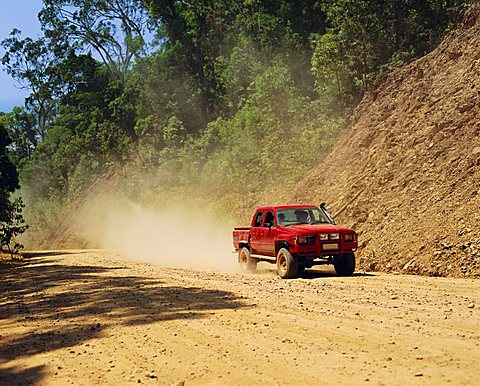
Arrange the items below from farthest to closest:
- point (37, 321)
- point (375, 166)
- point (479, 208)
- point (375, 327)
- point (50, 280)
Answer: point (375, 166), point (50, 280), point (479, 208), point (37, 321), point (375, 327)

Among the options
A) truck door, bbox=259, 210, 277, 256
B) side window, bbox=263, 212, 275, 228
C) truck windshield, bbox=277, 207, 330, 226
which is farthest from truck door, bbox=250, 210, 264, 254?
truck windshield, bbox=277, 207, 330, 226

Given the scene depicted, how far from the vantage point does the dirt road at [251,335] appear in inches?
236

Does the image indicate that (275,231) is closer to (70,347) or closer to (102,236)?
(70,347)

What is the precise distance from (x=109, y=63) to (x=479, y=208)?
203 ft

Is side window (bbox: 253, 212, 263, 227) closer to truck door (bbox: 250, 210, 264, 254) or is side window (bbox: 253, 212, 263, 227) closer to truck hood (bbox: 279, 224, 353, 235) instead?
truck door (bbox: 250, 210, 264, 254)

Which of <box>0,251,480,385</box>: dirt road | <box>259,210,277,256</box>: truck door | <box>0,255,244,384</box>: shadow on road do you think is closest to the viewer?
<box>0,251,480,385</box>: dirt road

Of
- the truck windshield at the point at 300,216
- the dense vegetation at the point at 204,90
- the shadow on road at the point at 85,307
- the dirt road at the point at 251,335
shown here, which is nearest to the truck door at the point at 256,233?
the truck windshield at the point at 300,216

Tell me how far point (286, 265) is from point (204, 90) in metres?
34.9

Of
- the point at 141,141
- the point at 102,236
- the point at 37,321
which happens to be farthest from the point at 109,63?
the point at 37,321

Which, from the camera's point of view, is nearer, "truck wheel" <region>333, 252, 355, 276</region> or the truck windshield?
"truck wheel" <region>333, 252, 355, 276</region>

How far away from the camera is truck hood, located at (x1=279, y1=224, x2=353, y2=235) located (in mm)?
14633

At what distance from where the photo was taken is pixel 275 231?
615 inches

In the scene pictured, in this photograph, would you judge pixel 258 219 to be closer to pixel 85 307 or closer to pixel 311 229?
pixel 311 229

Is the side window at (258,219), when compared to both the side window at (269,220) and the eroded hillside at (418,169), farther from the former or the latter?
the eroded hillside at (418,169)
